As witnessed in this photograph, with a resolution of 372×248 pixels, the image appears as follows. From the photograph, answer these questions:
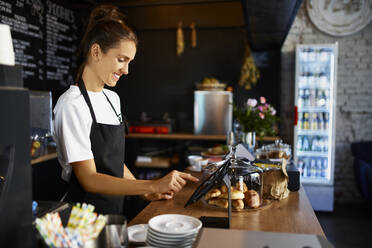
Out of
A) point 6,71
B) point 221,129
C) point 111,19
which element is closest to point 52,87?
point 221,129

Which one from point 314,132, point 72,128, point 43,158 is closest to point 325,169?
point 314,132

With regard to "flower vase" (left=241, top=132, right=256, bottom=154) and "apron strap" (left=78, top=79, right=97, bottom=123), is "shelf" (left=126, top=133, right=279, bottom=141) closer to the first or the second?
"flower vase" (left=241, top=132, right=256, bottom=154)

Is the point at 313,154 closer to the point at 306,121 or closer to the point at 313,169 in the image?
the point at 313,169

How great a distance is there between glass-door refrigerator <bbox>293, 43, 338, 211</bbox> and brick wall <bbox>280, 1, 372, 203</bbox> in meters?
0.29

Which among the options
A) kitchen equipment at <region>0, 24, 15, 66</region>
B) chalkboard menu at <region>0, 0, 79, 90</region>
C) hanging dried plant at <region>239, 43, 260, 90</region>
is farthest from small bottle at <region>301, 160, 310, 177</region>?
kitchen equipment at <region>0, 24, 15, 66</region>

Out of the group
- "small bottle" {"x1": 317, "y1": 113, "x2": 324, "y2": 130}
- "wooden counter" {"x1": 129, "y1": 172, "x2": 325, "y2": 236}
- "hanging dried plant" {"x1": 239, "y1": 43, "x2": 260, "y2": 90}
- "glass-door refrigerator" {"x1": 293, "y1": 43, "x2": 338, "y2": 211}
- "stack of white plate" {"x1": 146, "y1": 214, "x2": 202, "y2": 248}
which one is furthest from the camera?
"hanging dried plant" {"x1": 239, "y1": 43, "x2": 260, "y2": 90}

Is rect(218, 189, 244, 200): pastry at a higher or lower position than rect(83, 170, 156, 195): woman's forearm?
lower

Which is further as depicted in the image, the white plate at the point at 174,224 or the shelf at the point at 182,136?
the shelf at the point at 182,136

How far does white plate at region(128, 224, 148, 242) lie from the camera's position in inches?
49.7

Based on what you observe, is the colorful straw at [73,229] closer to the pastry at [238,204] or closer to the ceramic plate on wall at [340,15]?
the pastry at [238,204]

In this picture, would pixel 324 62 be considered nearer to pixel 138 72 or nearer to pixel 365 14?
pixel 365 14

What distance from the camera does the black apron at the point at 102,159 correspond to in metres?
1.72

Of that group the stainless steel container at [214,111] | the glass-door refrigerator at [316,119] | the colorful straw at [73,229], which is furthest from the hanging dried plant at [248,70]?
the colorful straw at [73,229]

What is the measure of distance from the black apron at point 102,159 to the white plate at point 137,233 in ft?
1.43
